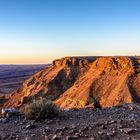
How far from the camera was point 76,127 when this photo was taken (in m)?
8.77

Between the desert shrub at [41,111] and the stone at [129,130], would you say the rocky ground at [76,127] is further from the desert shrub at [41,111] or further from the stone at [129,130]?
the desert shrub at [41,111]

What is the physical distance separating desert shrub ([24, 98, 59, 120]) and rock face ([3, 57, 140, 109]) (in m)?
32.4

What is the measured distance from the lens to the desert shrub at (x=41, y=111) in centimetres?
1005

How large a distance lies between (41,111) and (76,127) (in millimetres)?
1733

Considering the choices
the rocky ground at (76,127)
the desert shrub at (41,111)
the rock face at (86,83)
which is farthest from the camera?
the rock face at (86,83)

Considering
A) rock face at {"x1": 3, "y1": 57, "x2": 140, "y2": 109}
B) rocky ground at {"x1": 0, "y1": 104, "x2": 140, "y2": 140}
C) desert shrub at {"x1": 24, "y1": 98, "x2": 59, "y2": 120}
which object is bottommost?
rock face at {"x1": 3, "y1": 57, "x2": 140, "y2": 109}

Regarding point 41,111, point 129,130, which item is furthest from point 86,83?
point 129,130

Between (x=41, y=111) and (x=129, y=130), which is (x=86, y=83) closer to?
(x=41, y=111)

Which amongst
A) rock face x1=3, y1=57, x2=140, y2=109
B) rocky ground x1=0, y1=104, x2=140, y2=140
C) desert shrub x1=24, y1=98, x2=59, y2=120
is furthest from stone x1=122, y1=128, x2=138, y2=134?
rock face x1=3, y1=57, x2=140, y2=109

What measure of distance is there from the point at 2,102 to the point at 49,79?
436 inches

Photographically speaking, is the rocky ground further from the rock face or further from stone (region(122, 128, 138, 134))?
the rock face

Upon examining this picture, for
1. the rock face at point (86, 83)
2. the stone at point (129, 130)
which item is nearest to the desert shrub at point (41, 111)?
the stone at point (129, 130)

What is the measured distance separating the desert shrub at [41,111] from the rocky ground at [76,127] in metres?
0.21

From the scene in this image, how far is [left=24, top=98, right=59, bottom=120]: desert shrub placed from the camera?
10055 millimetres
